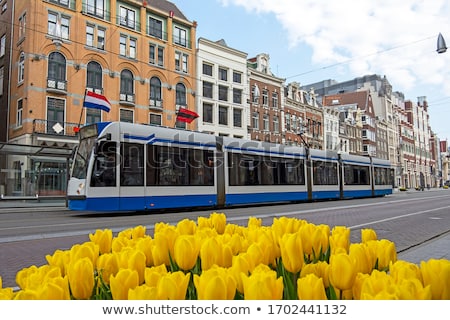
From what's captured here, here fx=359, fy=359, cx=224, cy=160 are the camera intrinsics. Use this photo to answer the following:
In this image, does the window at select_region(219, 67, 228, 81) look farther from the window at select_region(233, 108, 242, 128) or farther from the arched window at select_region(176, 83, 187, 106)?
the arched window at select_region(176, 83, 187, 106)

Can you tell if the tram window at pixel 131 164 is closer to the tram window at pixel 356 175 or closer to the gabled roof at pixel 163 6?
the tram window at pixel 356 175

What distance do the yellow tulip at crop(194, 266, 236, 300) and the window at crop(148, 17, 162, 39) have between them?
109 ft

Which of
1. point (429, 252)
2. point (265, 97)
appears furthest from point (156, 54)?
point (429, 252)

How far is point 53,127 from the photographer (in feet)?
82.1

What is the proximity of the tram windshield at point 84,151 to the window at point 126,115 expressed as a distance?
15956 millimetres

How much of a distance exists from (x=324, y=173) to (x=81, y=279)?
2279 centimetres

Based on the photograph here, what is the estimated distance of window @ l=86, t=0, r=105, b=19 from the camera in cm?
2765

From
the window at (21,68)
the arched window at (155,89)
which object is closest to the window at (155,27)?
the arched window at (155,89)

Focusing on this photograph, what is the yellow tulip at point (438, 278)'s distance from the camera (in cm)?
97

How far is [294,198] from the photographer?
66.7ft

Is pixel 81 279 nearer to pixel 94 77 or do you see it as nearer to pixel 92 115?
pixel 92 115

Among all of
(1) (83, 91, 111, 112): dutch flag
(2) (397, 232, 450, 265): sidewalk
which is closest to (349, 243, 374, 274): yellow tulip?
(2) (397, 232, 450, 265): sidewalk

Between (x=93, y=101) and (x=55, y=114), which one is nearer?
(x=93, y=101)
